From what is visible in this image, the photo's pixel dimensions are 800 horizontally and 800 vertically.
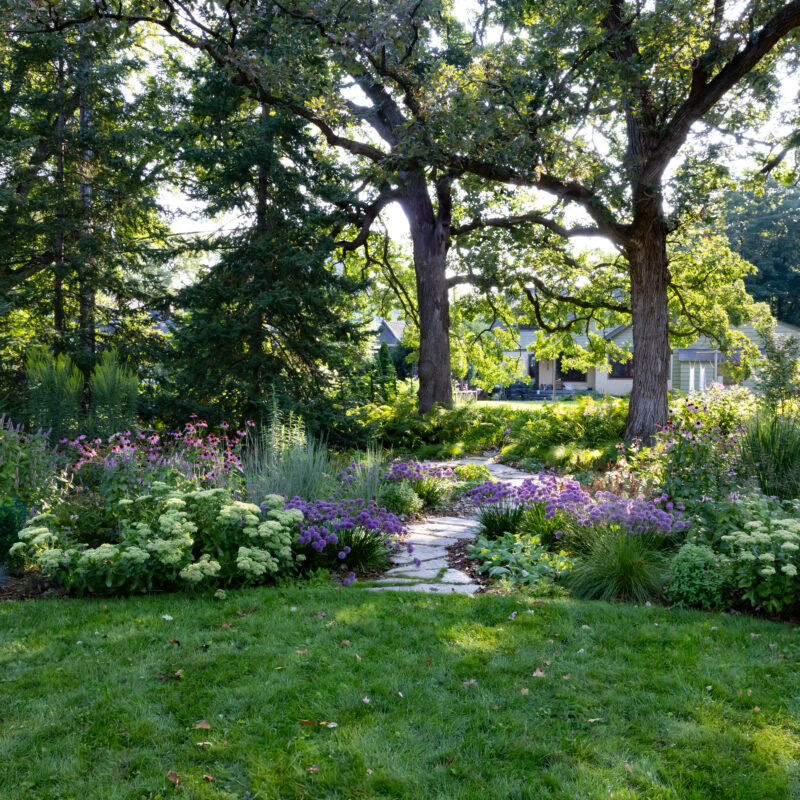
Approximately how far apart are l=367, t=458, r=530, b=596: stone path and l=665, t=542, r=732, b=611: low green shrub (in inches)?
52.6

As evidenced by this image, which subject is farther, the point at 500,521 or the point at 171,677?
the point at 500,521

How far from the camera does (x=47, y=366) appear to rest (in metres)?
7.21

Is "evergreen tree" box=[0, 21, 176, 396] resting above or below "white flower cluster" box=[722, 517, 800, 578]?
above

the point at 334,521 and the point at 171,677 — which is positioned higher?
the point at 334,521

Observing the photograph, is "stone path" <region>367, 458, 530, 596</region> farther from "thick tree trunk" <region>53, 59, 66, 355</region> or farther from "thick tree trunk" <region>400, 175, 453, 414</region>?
"thick tree trunk" <region>53, 59, 66, 355</region>

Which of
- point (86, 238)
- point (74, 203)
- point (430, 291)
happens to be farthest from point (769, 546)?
point (74, 203)

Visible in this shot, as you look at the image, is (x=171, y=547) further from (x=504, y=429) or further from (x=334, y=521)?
(x=504, y=429)

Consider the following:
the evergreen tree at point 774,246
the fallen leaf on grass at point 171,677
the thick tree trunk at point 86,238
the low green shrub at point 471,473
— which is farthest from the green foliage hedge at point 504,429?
the evergreen tree at point 774,246

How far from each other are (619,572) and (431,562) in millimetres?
1508

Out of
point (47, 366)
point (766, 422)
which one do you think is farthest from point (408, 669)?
point (47, 366)

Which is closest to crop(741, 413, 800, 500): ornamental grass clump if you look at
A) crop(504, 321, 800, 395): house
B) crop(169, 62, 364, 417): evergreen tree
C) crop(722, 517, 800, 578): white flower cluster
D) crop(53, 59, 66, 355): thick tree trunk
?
crop(722, 517, 800, 578): white flower cluster

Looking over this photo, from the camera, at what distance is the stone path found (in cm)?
445

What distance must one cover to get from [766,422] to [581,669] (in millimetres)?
3840

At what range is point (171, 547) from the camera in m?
3.91
